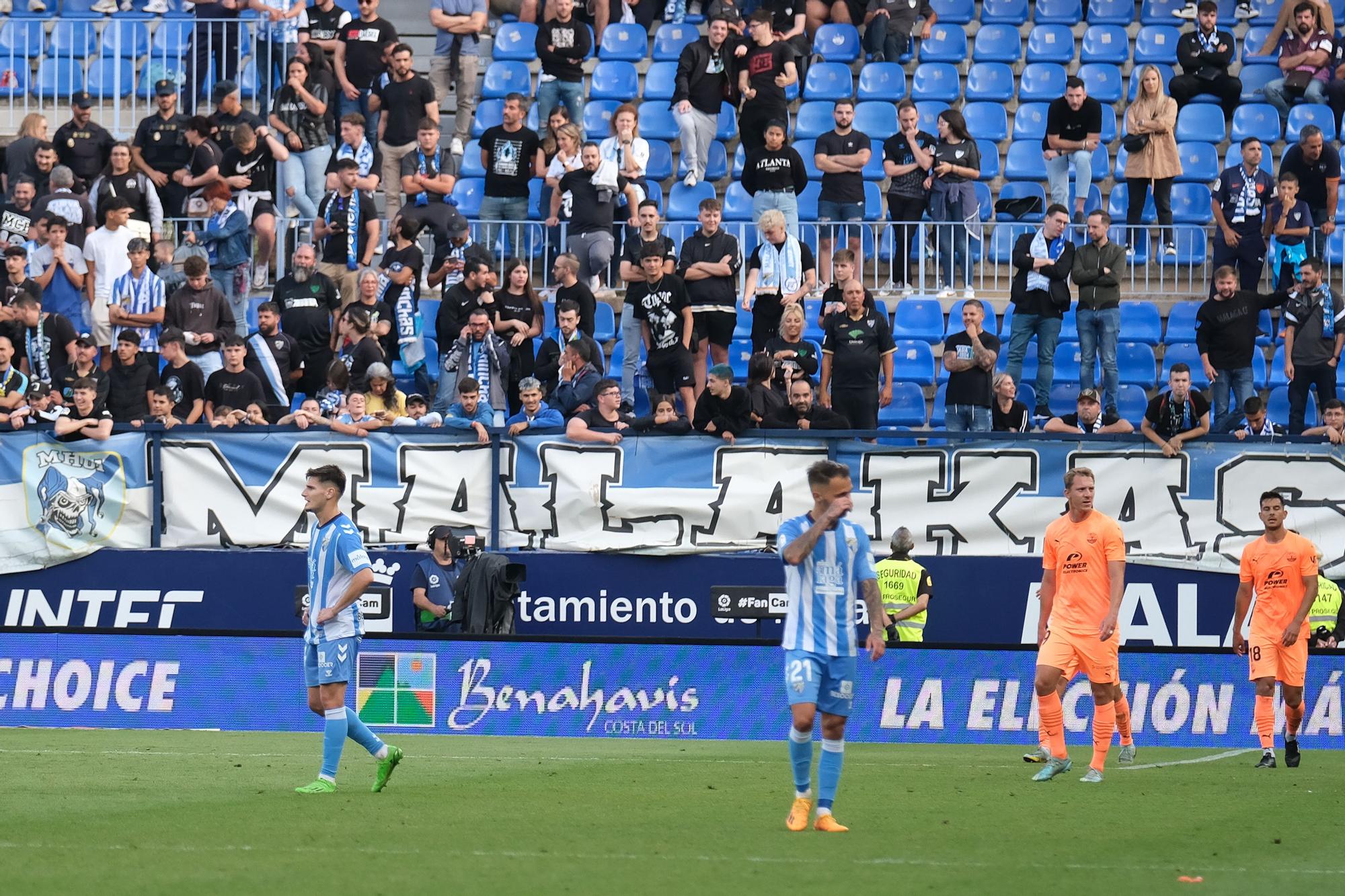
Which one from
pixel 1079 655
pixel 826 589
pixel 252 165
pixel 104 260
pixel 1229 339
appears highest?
pixel 252 165

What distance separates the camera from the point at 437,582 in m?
17.4

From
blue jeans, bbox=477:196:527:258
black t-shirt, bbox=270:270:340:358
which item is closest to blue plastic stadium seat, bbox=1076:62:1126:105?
blue jeans, bbox=477:196:527:258

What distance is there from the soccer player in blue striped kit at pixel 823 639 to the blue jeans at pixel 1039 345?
32.9ft

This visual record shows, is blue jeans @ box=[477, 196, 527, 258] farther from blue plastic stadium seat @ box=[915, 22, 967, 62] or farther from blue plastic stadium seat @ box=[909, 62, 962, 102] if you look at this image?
blue plastic stadium seat @ box=[909, 62, 962, 102]

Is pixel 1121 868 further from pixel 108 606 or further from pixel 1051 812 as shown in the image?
pixel 108 606

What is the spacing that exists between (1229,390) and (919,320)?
3.42 meters

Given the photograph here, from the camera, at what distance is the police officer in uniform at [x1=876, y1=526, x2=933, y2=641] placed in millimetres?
16688

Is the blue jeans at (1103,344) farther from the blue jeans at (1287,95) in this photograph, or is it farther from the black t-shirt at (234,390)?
the black t-shirt at (234,390)

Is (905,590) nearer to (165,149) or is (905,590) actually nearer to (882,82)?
(882,82)

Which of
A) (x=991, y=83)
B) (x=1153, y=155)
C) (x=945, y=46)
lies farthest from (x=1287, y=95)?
(x=945, y=46)

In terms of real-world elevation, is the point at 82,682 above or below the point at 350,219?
below

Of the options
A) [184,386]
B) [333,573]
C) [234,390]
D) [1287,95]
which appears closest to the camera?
[333,573]

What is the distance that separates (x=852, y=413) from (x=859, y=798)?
24.6ft

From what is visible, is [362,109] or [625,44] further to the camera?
[625,44]
